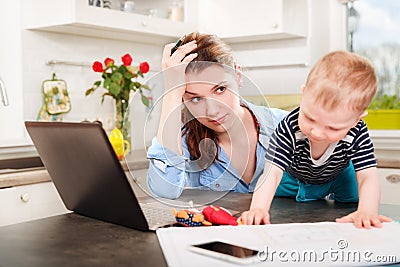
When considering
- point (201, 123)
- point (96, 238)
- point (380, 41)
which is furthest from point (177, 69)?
point (380, 41)

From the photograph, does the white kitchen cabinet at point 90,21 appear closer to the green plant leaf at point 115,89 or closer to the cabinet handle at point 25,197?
the green plant leaf at point 115,89

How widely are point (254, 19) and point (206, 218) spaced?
235 cm

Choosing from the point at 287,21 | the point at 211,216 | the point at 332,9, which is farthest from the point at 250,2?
the point at 211,216

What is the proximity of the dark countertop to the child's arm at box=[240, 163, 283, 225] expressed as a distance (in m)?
0.03

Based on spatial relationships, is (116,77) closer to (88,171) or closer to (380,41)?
(380,41)

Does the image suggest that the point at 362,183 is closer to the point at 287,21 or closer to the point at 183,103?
the point at 183,103

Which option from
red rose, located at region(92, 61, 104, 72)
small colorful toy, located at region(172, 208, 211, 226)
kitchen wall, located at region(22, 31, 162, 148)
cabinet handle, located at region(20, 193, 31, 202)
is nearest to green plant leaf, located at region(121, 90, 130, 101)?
red rose, located at region(92, 61, 104, 72)

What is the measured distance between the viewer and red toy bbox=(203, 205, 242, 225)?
114 centimetres

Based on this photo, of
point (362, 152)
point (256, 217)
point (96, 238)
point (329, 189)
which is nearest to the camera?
point (96, 238)

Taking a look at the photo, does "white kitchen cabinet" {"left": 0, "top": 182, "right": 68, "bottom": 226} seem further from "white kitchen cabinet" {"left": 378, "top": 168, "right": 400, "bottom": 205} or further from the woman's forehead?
"white kitchen cabinet" {"left": 378, "top": 168, "right": 400, "bottom": 205}

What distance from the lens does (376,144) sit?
322cm

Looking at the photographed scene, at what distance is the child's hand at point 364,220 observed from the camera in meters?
1.10

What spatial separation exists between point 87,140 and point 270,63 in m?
2.66

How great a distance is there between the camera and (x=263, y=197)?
1282 mm
